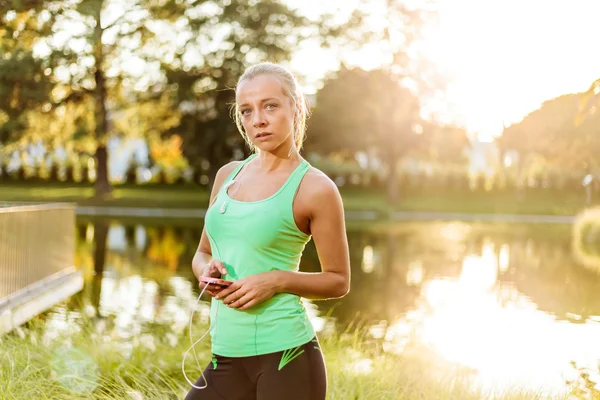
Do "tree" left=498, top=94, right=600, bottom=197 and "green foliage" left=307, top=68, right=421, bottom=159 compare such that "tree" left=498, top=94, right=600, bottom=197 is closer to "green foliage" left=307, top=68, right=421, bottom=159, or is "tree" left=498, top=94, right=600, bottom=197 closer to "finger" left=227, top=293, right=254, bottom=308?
"green foliage" left=307, top=68, right=421, bottom=159

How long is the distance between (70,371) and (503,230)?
2616 cm

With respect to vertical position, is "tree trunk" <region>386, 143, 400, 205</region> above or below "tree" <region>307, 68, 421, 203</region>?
below

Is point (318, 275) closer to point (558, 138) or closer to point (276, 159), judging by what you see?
point (276, 159)

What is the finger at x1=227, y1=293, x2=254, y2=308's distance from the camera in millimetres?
2449

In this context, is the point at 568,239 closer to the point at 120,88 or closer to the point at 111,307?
the point at 111,307

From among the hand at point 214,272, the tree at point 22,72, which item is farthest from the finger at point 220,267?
the tree at point 22,72

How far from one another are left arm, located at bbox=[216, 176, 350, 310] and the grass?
2.52m

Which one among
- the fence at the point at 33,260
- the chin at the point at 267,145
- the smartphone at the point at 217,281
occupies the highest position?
the chin at the point at 267,145

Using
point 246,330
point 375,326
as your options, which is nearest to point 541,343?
point 375,326

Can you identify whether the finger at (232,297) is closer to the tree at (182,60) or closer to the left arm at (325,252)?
the left arm at (325,252)

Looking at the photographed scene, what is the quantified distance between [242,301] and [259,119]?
539 millimetres

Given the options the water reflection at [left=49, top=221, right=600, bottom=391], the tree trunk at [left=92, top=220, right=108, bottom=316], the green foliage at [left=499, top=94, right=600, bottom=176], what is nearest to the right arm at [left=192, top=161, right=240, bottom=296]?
the water reflection at [left=49, top=221, right=600, bottom=391]

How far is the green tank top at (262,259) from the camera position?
8.22ft

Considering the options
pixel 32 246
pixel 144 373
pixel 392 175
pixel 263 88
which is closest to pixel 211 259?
pixel 263 88
